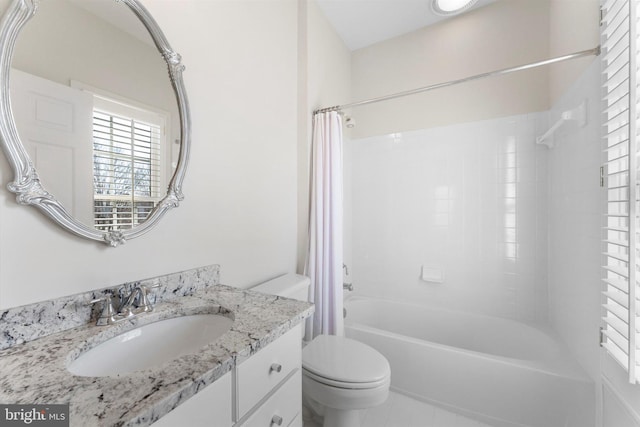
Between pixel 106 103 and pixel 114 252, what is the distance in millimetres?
515

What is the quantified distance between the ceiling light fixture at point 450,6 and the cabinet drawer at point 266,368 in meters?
2.37

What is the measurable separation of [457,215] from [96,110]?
7.72 ft

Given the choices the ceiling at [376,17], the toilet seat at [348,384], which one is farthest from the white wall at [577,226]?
the ceiling at [376,17]

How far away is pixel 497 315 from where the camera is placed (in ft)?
6.75

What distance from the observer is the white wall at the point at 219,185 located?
0.76m

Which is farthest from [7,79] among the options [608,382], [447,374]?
[608,382]

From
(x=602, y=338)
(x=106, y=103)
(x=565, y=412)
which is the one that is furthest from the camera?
(x=565, y=412)

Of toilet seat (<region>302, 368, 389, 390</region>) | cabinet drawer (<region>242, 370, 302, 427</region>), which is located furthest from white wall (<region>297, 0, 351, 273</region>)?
cabinet drawer (<region>242, 370, 302, 427</region>)

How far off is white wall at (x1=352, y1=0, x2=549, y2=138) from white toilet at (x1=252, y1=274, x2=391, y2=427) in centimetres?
188

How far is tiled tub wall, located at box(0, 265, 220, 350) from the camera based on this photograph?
686 mm

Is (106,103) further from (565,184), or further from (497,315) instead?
(497,315)

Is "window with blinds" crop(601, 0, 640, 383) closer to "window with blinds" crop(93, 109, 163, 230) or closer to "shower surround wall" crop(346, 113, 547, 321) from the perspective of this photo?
"shower surround wall" crop(346, 113, 547, 321)

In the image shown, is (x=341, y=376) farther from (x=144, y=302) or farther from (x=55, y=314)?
(x=55, y=314)

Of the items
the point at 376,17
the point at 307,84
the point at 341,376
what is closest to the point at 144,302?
the point at 341,376
